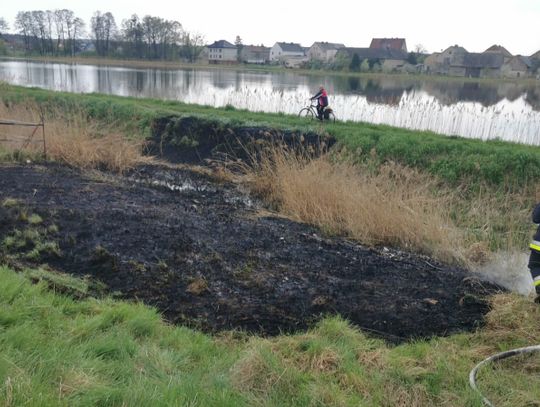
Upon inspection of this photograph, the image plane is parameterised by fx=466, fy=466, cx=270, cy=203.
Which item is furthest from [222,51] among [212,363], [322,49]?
[212,363]

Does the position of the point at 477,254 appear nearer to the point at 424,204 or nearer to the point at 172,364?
the point at 424,204

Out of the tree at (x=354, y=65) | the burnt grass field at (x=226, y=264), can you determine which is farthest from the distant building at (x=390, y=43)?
the burnt grass field at (x=226, y=264)

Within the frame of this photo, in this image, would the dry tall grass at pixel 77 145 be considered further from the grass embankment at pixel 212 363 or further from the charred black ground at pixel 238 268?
the grass embankment at pixel 212 363

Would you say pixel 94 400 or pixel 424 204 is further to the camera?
pixel 424 204

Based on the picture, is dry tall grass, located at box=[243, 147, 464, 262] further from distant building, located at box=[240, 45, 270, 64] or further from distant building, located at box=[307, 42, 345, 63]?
distant building, located at box=[307, 42, 345, 63]

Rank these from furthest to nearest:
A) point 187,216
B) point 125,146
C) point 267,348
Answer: point 125,146 → point 187,216 → point 267,348

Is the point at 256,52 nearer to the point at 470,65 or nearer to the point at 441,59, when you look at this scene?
the point at 441,59

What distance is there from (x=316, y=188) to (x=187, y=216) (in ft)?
7.61

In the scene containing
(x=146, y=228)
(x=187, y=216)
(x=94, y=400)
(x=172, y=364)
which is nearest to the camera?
(x=94, y=400)

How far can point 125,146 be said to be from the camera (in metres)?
11.6

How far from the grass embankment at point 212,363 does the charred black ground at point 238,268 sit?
1.31 ft

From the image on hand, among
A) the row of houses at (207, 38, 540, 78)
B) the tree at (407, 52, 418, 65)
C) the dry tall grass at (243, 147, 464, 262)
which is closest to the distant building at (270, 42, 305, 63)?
the row of houses at (207, 38, 540, 78)

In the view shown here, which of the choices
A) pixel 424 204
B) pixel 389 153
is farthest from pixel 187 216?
pixel 389 153

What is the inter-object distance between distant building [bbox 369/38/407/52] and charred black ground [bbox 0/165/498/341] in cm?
9354
